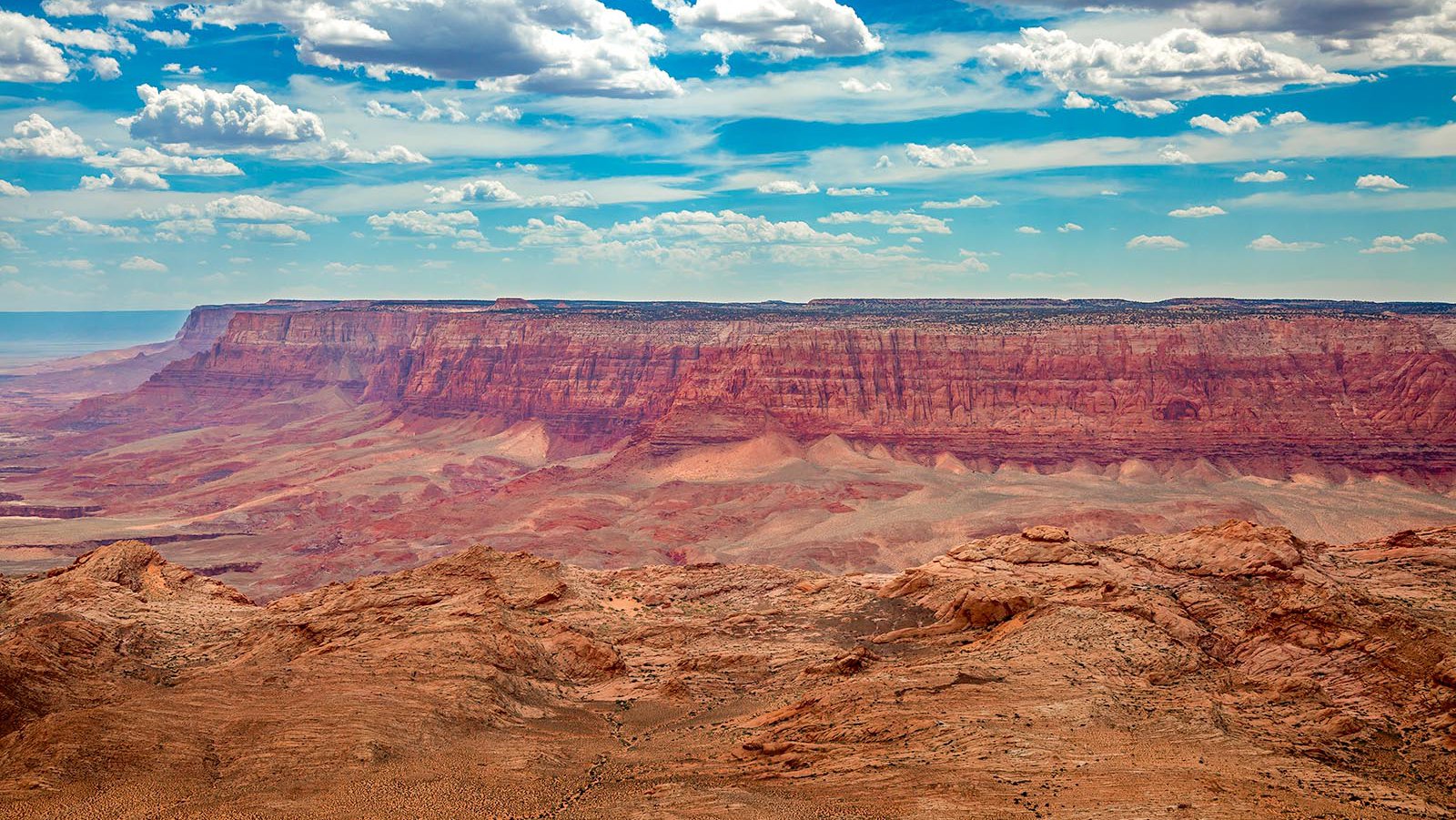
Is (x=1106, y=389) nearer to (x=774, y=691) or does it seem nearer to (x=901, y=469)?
(x=901, y=469)

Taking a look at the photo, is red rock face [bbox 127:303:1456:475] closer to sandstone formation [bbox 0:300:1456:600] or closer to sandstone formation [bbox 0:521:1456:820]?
sandstone formation [bbox 0:300:1456:600]

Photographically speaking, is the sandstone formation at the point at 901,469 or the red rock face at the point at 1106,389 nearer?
the sandstone formation at the point at 901,469

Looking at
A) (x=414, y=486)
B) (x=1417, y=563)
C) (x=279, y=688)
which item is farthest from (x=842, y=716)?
(x=414, y=486)

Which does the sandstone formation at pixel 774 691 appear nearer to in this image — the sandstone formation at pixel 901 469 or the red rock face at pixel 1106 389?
the sandstone formation at pixel 901 469

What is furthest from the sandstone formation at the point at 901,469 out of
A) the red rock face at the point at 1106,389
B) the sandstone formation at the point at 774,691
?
the sandstone formation at the point at 774,691

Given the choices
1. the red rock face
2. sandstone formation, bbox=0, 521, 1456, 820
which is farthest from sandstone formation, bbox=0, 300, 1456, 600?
sandstone formation, bbox=0, 521, 1456, 820

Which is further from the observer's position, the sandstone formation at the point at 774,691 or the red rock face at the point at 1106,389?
the red rock face at the point at 1106,389

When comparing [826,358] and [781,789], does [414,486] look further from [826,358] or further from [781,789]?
[781,789]

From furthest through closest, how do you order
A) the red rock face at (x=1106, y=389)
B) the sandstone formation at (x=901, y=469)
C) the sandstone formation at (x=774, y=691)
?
the red rock face at (x=1106, y=389)
the sandstone formation at (x=901, y=469)
the sandstone formation at (x=774, y=691)

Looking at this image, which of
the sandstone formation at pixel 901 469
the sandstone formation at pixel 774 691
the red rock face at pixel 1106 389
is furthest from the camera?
the red rock face at pixel 1106 389
